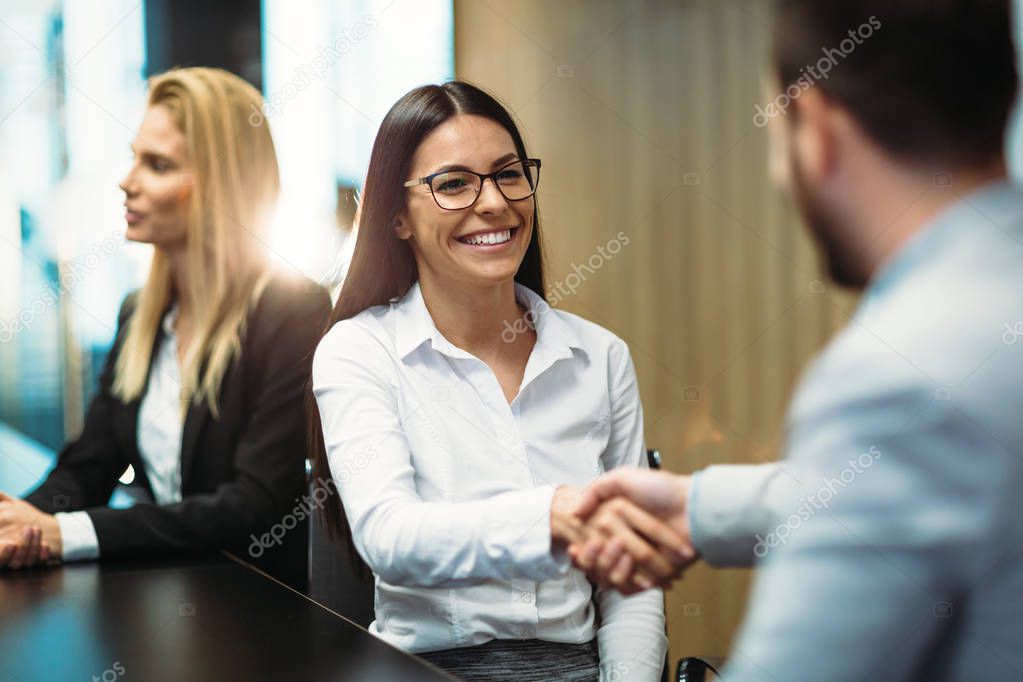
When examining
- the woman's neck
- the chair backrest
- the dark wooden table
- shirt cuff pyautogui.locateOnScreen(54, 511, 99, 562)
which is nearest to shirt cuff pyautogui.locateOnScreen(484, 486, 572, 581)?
the dark wooden table

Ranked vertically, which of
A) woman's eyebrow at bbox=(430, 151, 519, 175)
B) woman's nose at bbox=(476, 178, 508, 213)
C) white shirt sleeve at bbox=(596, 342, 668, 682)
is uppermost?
woman's eyebrow at bbox=(430, 151, 519, 175)

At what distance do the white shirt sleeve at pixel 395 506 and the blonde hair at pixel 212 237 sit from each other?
22.7 inches

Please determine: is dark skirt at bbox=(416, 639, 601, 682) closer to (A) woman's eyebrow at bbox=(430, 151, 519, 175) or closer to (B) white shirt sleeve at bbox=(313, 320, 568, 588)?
(B) white shirt sleeve at bbox=(313, 320, 568, 588)

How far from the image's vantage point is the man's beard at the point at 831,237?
80cm

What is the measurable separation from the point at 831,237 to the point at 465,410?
2.93 ft

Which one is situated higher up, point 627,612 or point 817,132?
point 817,132

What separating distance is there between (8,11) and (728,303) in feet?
8.26

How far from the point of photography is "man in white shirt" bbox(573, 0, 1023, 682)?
0.67m

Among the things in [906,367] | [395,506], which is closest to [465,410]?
[395,506]

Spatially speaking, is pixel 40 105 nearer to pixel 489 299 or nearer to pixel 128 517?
pixel 128 517

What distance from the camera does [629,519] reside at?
1345mm

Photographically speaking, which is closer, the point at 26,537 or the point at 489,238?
the point at 489,238

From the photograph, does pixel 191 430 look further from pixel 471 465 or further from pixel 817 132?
pixel 817 132

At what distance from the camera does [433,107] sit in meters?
1.69
